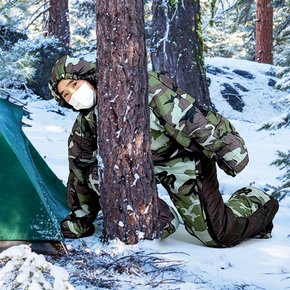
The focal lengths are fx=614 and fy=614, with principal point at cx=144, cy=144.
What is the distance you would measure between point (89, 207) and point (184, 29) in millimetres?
4966

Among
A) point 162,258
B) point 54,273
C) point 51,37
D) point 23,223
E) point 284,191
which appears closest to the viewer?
point 54,273

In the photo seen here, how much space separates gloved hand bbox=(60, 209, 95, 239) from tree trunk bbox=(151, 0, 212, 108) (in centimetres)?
481

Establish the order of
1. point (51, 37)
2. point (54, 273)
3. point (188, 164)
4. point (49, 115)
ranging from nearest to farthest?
point (54, 273) → point (188, 164) → point (49, 115) → point (51, 37)

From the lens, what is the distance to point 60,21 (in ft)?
44.5

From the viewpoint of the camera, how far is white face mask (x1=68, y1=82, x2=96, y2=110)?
12.9 ft

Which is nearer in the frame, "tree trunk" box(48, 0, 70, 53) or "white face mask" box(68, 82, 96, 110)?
"white face mask" box(68, 82, 96, 110)

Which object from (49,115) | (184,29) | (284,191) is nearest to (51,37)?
(49,115)

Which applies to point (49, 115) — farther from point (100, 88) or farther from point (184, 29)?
point (100, 88)

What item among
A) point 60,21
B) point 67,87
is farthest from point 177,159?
point 60,21

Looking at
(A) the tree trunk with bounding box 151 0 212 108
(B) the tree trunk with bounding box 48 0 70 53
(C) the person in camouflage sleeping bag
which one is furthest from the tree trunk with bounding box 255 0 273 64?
(C) the person in camouflage sleeping bag

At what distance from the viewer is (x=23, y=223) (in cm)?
379

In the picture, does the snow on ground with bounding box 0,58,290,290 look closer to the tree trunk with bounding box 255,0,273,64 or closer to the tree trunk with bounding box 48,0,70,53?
the tree trunk with bounding box 48,0,70,53

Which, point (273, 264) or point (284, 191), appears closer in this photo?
Result: point (273, 264)

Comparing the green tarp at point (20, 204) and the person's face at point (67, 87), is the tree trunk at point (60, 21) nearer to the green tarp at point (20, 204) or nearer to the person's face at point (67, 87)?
the person's face at point (67, 87)
